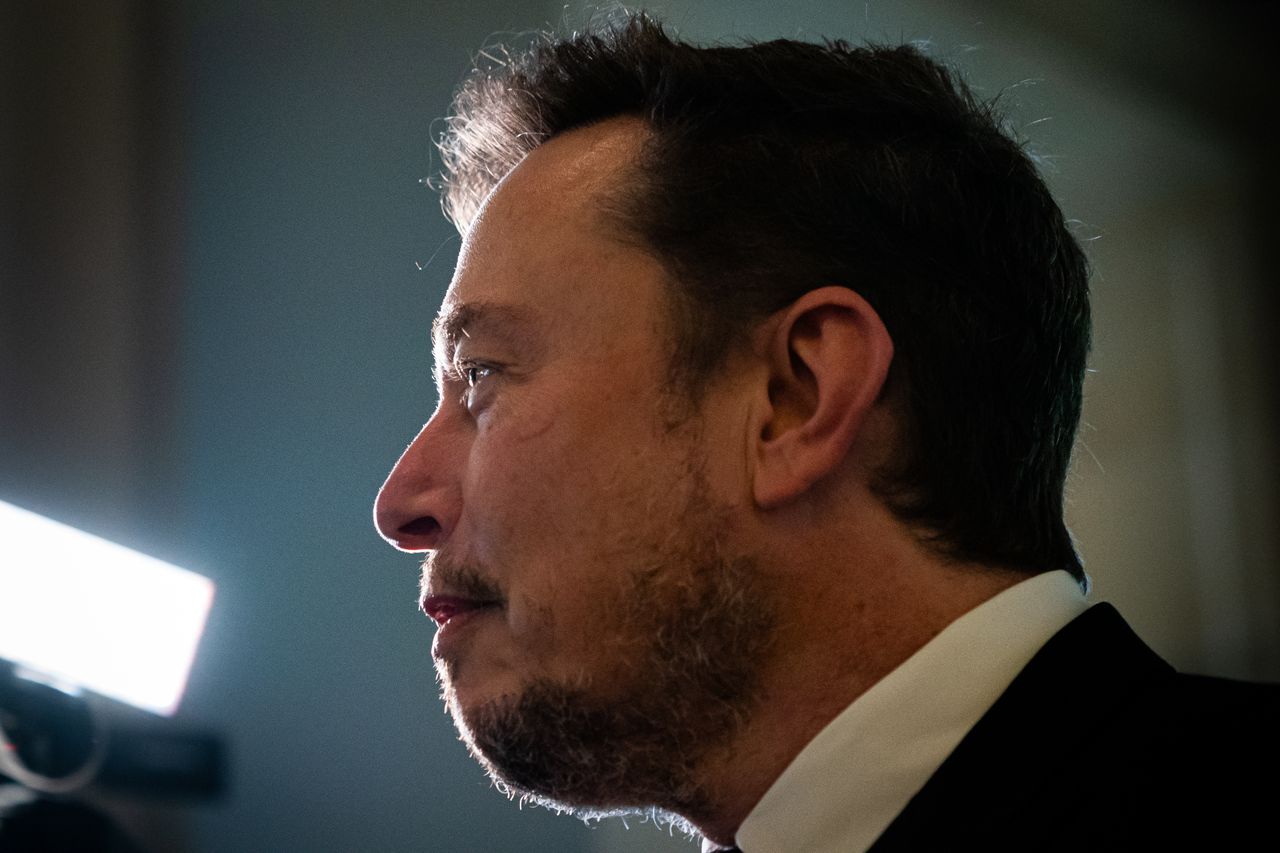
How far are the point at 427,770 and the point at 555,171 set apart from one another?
1.22 meters

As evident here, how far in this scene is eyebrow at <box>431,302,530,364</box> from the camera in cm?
105

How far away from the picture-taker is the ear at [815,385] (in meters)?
0.96

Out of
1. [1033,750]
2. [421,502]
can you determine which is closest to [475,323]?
[421,502]

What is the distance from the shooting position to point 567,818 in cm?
Answer: 204

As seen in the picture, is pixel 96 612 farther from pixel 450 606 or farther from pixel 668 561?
pixel 668 561

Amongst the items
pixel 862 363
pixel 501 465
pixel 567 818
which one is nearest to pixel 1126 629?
pixel 862 363

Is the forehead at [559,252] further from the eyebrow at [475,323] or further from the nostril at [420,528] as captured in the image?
the nostril at [420,528]

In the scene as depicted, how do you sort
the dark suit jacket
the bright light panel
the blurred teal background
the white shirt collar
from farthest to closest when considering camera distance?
the blurred teal background, the bright light panel, the white shirt collar, the dark suit jacket

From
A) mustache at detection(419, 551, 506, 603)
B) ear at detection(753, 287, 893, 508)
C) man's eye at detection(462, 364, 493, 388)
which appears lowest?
mustache at detection(419, 551, 506, 603)

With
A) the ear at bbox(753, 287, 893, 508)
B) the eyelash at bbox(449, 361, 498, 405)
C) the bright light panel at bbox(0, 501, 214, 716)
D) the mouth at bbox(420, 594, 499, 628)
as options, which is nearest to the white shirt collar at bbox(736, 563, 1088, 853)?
the ear at bbox(753, 287, 893, 508)

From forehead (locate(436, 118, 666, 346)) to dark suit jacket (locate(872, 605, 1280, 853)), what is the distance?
41 centimetres

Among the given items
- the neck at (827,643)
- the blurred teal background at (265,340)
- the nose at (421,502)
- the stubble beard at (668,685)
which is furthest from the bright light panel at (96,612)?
the neck at (827,643)

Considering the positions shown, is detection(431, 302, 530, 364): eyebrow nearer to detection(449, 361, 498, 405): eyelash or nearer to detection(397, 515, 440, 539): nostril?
detection(449, 361, 498, 405): eyelash

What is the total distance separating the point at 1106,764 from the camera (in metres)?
0.78
